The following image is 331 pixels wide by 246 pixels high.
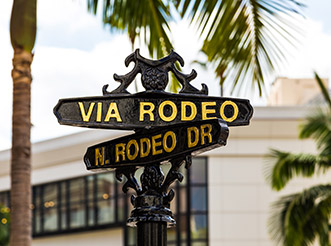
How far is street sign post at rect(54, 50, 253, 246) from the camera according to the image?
4.71m

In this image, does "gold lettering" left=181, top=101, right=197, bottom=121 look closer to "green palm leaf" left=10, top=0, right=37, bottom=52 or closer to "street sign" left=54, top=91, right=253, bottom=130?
"street sign" left=54, top=91, right=253, bottom=130

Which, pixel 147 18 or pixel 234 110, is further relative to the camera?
pixel 147 18

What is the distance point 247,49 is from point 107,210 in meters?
35.4

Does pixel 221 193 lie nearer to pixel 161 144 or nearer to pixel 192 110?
pixel 192 110

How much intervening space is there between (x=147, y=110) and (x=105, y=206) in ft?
130

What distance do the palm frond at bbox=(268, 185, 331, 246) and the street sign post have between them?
69.1 feet

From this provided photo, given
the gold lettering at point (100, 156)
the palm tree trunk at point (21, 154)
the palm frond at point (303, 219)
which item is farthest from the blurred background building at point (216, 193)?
the gold lettering at point (100, 156)

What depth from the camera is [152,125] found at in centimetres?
484

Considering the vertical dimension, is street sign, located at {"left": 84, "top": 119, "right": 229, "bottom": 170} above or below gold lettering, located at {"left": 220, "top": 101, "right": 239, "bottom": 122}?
below

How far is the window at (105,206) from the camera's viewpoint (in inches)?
1613

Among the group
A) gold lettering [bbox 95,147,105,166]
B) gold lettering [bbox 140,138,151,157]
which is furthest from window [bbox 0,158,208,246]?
gold lettering [bbox 140,138,151,157]

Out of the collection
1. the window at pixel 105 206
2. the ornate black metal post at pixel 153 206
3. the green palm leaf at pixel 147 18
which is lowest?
the window at pixel 105 206

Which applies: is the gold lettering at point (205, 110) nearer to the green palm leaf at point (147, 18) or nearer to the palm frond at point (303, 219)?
Result: the green palm leaf at point (147, 18)

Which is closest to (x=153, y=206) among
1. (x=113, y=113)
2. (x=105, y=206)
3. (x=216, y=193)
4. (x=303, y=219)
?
(x=113, y=113)
